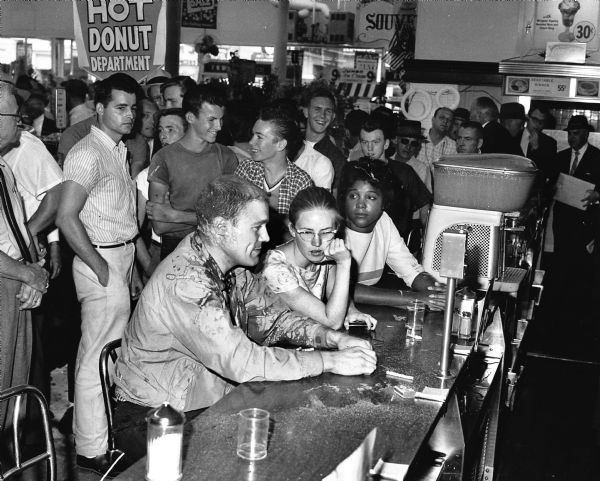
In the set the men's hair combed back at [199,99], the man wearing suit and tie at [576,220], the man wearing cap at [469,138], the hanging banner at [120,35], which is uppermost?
the hanging banner at [120,35]

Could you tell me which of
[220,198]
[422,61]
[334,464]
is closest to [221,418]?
[334,464]

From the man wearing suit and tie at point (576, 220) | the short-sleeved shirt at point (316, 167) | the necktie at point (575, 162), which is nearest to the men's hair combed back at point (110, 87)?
the short-sleeved shirt at point (316, 167)

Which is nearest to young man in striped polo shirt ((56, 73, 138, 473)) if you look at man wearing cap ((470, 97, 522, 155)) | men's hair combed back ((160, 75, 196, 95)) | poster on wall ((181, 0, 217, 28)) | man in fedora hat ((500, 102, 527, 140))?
men's hair combed back ((160, 75, 196, 95))

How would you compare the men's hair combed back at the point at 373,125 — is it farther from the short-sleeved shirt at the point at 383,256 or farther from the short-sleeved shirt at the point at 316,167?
the short-sleeved shirt at the point at 383,256

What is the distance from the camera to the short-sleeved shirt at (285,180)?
194 inches

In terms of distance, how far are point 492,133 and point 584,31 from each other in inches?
110

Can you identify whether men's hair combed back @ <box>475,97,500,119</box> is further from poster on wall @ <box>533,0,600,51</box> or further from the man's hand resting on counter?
the man's hand resting on counter

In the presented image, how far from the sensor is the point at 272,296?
3.62 m

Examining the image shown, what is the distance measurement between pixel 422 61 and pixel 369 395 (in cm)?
920

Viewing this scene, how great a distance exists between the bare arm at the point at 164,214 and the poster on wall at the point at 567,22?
7.82 metres

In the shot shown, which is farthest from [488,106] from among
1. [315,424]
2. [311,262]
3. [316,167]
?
[315,424]

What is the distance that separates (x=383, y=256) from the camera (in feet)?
15.7

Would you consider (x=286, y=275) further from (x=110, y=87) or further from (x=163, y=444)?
(x=110, y=87)

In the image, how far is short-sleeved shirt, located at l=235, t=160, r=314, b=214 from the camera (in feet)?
16.2
